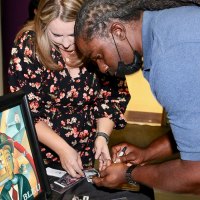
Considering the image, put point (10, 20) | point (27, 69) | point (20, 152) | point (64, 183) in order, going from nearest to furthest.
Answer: point (20, 152) → point (64, 183) → point (27, 69) → point (10, 20)

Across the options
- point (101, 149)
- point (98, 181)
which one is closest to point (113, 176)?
point (98, 181)

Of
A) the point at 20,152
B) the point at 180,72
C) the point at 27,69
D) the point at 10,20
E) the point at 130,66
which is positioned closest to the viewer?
the point at 180,72

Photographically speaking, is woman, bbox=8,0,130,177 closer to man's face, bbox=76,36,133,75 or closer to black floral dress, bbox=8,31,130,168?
black floral dress, bbox=8,31,130,168

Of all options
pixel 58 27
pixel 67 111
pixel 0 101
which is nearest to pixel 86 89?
pixel 67 111

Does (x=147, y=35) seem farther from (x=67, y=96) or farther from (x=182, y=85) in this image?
(x=67, y=96)

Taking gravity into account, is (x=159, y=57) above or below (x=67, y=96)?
above

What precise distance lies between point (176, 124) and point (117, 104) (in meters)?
0.73

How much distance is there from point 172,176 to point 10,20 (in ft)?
8.75

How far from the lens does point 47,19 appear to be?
4.98ft

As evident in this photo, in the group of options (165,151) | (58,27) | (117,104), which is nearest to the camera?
(58,27)

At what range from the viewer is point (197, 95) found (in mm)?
1051

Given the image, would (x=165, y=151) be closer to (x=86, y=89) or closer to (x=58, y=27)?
(x=86, y=89)

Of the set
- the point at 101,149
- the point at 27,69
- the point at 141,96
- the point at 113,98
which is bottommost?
the point at 141,96

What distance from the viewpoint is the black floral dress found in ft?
5.21
